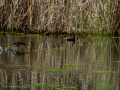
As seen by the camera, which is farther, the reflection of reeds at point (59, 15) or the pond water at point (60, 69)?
the reflection of reeds at point (59, 15)

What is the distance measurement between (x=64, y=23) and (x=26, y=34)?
1.49m

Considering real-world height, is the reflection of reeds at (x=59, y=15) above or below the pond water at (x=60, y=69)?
above

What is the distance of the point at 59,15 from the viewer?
1243cm

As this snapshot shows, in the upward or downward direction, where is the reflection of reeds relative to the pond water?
upward

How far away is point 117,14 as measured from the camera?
40.5ft

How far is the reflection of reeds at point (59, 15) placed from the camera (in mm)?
12070

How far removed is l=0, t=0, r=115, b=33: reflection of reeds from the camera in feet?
39.6

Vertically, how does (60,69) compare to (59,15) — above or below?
below

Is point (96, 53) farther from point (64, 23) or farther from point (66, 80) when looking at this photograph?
point (64, 23)

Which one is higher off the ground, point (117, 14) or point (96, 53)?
point (117, 14)

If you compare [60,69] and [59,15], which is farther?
[59,15]

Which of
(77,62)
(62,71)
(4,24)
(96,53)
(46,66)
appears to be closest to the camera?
(62,71)

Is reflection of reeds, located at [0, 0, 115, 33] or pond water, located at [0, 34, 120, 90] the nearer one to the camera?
pond water, located at [0, 34, 120, 90]

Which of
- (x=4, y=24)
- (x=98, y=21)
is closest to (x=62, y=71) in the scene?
(x=98, y=21)
